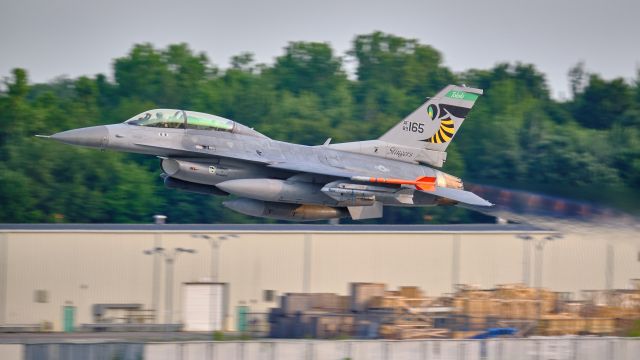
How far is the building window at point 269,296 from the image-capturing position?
31625mm

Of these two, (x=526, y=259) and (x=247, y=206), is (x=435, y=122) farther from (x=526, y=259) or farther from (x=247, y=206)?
(x=526, y=259)

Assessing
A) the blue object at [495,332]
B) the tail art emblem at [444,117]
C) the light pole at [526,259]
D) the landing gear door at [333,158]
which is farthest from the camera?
the light pole at [526,259]

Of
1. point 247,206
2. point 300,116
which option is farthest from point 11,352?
point 300,116

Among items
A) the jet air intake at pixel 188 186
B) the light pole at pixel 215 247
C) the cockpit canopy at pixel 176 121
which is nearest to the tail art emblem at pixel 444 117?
the cockpit canopy at pixel 176 121

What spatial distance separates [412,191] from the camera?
2384 centimetres

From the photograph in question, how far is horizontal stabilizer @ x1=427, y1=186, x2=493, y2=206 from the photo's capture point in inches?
932

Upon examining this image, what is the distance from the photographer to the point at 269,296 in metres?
31.6

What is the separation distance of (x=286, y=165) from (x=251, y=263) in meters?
8.86

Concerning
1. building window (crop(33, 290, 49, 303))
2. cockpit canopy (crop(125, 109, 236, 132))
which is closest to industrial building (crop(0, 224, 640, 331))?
building window (crop(33, 290, 49, 303))

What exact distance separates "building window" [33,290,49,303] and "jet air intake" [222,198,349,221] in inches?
367

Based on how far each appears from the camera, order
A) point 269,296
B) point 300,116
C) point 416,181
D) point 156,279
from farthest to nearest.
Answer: point 300,116 → point 269,296 → point 156,279 → point 416,181

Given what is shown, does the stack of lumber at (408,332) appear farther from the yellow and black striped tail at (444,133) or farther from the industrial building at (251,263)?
the yellow and black striped tail at (444,133)

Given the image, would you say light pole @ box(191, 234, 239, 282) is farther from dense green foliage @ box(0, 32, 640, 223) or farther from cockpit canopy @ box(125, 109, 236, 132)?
dense green foliage @ box(0, 32, 640, 223)

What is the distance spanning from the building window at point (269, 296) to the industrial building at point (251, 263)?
1.1 inches
